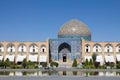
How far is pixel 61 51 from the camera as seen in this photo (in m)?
51.0

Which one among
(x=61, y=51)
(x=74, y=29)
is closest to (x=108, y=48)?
(x=74, y=29)

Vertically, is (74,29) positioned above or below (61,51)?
above

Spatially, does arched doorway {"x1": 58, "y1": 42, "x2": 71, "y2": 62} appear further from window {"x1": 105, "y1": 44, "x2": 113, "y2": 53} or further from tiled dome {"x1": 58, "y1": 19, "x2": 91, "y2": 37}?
window {"x1": 105, "y1": 44, "x2": 113, "y2": 53}

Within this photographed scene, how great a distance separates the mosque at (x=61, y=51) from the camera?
4900 centimetres

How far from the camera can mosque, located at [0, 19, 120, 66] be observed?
49.0 metres

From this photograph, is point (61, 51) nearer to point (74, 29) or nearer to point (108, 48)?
point (74, 29)

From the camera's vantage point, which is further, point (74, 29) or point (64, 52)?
point (74, 29)

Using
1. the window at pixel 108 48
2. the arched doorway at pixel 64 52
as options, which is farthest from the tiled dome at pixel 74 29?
the window at pixel 108 48

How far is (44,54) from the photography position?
49.2m

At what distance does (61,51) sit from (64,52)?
0.58 metres

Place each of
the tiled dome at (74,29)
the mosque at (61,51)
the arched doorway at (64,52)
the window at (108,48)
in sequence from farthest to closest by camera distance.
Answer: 1. the tiled dome at (74,29)
2. the arched doorway at (64,52)
3. the window at (108,48)
4. the mosque at (61,51)

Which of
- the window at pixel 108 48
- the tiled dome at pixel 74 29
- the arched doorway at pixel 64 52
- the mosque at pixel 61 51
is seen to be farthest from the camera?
the tiled dome at pixel 74 29

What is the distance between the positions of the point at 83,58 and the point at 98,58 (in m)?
2.32

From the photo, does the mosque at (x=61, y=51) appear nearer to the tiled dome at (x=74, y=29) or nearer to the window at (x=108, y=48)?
the window at (x=108, y=48)
